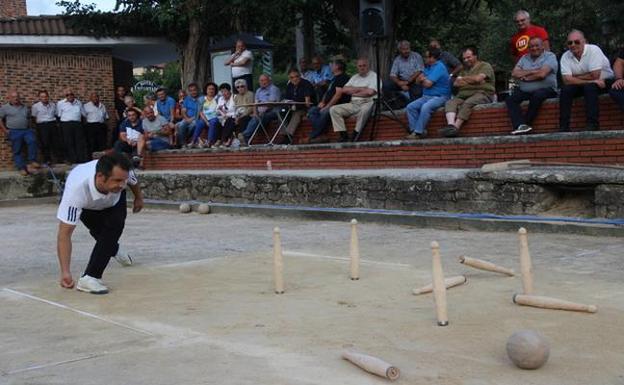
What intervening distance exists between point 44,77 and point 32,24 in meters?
1.45

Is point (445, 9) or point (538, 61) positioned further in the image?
point (445, 9)

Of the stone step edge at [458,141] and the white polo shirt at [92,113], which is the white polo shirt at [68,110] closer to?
the white polo shirt at [92,113]

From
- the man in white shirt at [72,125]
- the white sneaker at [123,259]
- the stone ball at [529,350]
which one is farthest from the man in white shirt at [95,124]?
the stone ball at [529,350]

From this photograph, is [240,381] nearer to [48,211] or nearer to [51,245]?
[51,245]

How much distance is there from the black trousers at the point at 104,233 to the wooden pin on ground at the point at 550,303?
140 inches

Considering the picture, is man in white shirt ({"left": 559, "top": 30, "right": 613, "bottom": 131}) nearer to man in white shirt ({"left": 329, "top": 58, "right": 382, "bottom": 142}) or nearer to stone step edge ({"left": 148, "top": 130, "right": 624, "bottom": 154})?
stone step edge ({"left": 148, "top": 130, "right": 624, "bottom": 154})

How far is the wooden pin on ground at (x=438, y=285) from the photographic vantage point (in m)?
5.36

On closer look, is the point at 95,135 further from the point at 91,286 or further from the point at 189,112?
the point at 91,286

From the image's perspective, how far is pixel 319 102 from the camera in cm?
1579

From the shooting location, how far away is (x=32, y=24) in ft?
69.4

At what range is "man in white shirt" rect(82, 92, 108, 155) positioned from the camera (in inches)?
800

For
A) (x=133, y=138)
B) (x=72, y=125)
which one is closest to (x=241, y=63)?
(x=133, y=138)

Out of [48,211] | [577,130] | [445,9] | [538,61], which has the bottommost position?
[48,211]

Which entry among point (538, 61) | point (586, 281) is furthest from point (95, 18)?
point (586, 281)
